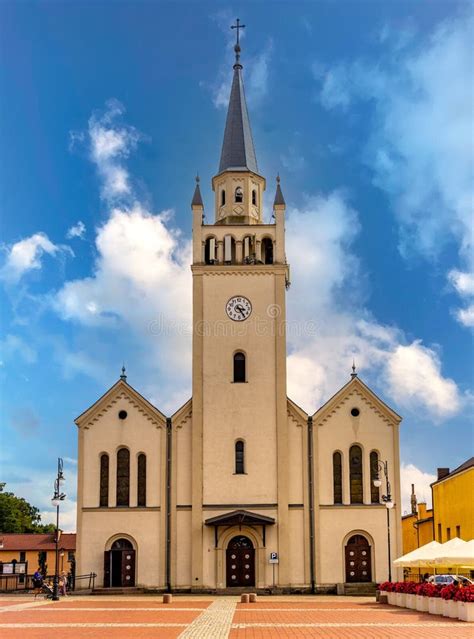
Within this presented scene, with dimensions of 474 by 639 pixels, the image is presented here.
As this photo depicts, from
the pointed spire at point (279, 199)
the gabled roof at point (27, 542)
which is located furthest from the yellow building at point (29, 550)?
the pointed spire at point (279, 199)

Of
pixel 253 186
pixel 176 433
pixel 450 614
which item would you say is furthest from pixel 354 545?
pixel 253 186

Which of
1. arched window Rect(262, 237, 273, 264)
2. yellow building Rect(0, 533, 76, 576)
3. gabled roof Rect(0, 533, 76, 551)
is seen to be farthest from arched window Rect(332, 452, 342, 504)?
yellow building Rect(0, 533, 76, 576)

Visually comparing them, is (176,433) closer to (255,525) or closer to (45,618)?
(255,525)

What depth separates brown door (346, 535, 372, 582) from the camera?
53000 millimetres

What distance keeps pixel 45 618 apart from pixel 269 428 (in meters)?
24.4

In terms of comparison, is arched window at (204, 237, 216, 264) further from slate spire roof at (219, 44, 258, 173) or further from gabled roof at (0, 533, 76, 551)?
gabled roof at (0, 533, 76, 551)

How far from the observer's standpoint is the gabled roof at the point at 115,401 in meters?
55.2

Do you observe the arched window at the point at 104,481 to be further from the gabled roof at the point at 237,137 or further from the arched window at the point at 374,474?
the gabled roof at the point at 237,137

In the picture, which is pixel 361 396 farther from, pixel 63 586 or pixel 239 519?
pixel 63 586

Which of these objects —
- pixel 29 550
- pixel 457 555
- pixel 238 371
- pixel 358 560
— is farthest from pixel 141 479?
pixel 29 550

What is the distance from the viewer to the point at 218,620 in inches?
1238

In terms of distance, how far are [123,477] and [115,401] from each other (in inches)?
184

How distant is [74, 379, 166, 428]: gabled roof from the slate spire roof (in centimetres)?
1601

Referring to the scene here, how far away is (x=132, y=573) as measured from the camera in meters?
53.2
